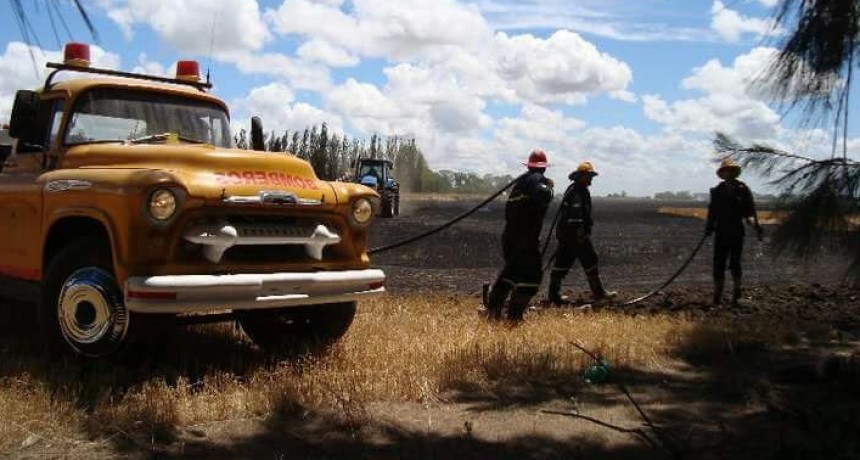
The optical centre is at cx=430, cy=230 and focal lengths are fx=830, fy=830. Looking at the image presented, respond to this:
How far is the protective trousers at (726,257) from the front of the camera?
10.6 metres

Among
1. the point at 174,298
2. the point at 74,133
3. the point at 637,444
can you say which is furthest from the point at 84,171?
the point at 637,444

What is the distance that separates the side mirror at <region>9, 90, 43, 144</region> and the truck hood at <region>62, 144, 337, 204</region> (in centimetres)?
41

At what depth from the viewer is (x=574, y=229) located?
10359 mm

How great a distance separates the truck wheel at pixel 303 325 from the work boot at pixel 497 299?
83.3 inches

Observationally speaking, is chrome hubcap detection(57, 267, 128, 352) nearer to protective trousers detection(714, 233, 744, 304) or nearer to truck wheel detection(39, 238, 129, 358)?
truck wheel detection(39, 238, 129, 358)

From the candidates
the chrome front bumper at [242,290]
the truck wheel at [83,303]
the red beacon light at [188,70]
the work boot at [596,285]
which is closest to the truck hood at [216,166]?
the chrome front bumper at [242,290]

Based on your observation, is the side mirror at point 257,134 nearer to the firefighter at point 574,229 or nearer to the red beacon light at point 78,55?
the red beacon light at point 78,55

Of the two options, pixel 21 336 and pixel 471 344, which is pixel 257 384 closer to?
pixel 471 344

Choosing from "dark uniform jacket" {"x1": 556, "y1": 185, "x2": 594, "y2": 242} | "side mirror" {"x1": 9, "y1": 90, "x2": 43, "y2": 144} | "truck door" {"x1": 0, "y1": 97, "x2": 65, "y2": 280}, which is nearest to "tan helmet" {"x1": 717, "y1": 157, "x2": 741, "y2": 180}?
"truck door" {"x1": 0, "y1": 97, "x2": 65, "y2": 280}

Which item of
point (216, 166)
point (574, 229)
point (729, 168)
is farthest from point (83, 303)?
point (574, 229)

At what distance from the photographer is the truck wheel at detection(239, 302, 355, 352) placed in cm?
649

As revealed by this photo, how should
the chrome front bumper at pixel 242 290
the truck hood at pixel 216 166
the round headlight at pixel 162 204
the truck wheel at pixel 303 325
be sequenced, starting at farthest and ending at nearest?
the truck wheel at pixel 303 325 < the truck hood at pixel 216 166 < the round headlight at pixel 162 204 < the chrome front bumper at pixel 242 290

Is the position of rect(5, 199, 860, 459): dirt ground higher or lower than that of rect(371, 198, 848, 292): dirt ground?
higher

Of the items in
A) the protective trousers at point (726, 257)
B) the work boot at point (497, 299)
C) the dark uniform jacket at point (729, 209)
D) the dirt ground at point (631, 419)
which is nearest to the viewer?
the dirt ground at point (631, 419)
